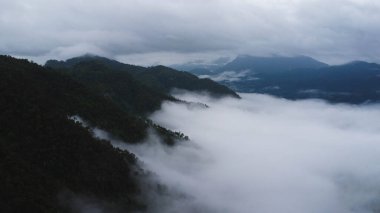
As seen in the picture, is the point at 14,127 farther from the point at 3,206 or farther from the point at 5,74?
the point at 3,206

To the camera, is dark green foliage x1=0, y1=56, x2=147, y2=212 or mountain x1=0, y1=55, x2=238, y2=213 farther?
dark green foliage x1=0, y1=56, x2=147, y2=212

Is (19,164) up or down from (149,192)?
down

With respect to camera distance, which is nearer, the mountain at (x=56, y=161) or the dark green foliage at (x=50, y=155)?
the mountain at (x=56, y=161)

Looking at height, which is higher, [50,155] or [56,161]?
[50,155]

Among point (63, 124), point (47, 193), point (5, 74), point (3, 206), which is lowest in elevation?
point (3, 206)

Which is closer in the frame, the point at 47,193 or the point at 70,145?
the point at 47,193

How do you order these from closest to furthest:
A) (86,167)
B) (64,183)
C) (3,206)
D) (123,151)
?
(3,206) < (64,183) < (86,167) < (123,151)

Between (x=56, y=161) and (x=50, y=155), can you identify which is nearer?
(x=56, y=161)

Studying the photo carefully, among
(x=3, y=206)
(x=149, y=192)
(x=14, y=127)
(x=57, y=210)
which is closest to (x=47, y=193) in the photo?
(x=57, y=210)
